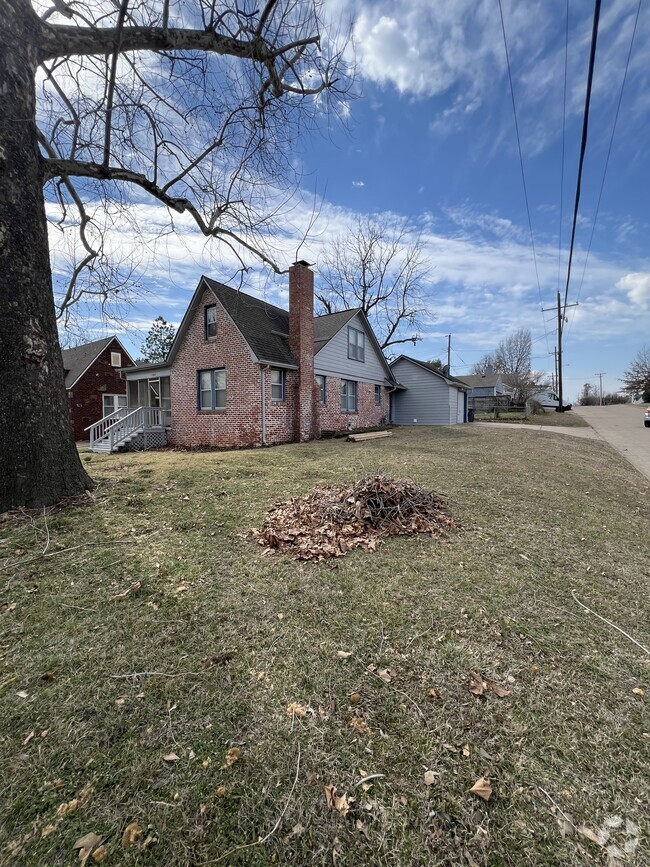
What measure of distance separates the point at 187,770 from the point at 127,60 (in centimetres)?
868

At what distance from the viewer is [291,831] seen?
1531mm

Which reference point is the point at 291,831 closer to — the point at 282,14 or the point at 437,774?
the point at 437,774

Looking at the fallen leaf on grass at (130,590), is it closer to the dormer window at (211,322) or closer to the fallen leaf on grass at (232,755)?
the fallen leaf on grass at (232,755)

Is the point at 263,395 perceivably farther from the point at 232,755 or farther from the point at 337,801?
the point at 337,801

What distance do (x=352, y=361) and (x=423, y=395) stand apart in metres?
7.01

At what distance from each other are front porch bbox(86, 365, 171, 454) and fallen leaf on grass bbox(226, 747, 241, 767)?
1386cm

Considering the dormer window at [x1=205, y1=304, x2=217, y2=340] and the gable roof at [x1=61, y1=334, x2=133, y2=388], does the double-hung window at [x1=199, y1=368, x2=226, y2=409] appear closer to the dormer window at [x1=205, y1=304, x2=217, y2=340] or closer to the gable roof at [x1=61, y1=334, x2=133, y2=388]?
the dormer window at [x1=205, y1=304, x2=217, y2=340]

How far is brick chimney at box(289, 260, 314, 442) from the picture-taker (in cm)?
1412

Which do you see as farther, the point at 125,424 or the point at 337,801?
the point at 125,424

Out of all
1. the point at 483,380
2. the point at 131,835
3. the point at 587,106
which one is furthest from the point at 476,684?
the point at 483,380

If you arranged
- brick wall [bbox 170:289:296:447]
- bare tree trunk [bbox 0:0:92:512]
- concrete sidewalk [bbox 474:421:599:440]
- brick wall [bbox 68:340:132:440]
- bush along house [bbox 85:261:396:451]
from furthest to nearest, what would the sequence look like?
brick wall [bbox 68:340:132:440], concrete sidewalk [bbox 474:421:599:440], bush along house [bbox 85:261:396:451], brick wall [bbox 170:289:296:447], bare tree trunk [bbox 0:0:92:512]

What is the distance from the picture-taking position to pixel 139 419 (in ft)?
49.6

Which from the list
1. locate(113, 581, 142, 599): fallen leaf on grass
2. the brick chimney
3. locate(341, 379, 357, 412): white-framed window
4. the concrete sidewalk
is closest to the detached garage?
the concrete sidewalk

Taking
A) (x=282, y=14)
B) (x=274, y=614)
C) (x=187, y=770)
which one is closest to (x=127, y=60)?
(x=282, y=14)
